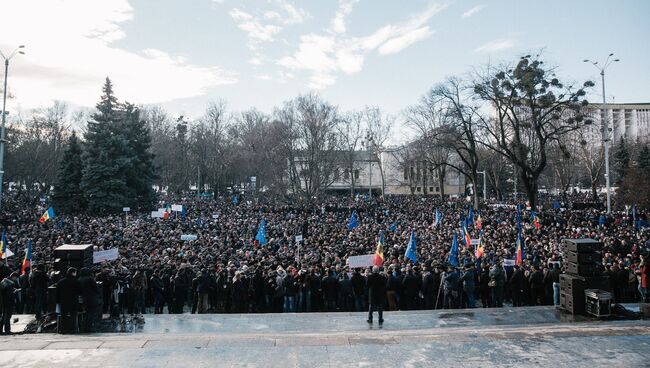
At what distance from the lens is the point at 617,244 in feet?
65.5

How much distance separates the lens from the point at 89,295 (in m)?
9.80

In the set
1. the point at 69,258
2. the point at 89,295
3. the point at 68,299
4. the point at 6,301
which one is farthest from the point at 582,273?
the point at 6,301

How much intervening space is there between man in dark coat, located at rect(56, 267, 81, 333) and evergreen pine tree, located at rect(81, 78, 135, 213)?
28294 millimetres

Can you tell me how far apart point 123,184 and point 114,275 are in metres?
26.0

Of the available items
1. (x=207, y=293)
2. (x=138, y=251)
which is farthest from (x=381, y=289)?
(x=138, y=251)

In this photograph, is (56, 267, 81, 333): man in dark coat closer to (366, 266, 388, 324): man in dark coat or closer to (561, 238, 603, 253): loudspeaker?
(366, 266, 388, 324): man in dark coat

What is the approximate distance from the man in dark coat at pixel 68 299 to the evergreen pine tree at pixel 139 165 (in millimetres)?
29311

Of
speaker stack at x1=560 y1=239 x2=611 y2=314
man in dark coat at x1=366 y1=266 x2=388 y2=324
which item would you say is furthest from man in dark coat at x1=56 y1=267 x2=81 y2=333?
speaker stack at x1=560 y1=239 x2=611 y2=314

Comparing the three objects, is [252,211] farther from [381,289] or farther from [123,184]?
[381,289]

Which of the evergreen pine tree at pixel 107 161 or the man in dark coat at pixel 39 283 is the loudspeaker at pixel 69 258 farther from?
the evergreen pine tree at pixel 107 161

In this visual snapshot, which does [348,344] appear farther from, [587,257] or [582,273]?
[587,257]

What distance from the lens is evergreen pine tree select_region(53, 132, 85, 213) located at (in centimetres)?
3684

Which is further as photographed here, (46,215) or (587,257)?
(46,215)

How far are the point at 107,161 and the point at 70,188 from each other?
12.8 feet
